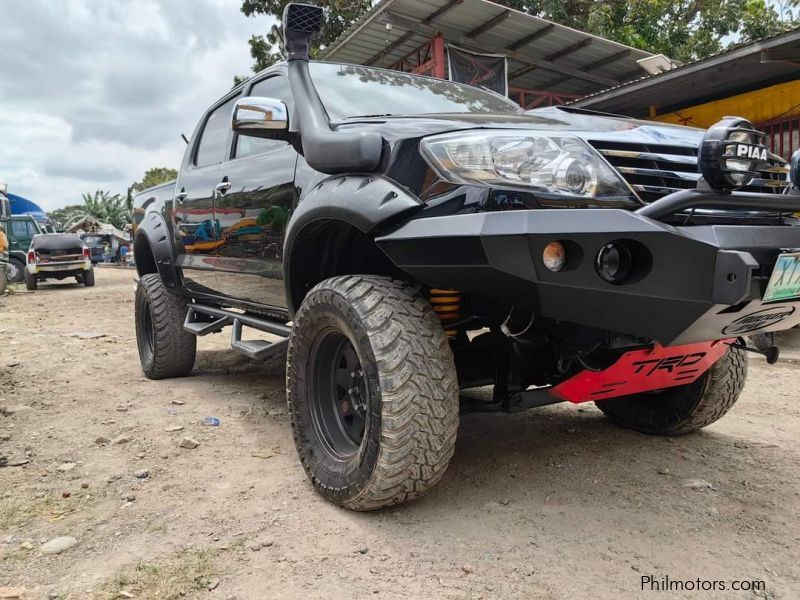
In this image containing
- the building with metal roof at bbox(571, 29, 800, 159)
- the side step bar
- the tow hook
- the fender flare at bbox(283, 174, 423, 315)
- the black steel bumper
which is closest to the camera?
the black steel bumper

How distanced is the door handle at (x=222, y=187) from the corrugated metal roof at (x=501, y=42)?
232 inches

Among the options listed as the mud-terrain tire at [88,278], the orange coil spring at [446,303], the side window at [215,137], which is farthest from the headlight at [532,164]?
the mud-terrain tire at [88,278]

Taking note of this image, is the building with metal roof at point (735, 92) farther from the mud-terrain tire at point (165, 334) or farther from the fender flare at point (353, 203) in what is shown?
the mud-terrain tire at point (165, 334)

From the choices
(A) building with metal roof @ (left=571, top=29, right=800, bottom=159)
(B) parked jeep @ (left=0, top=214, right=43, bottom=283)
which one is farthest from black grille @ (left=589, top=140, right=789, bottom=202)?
(B) parked jeep @ (left=0, top=214, right=43, bottom=283)

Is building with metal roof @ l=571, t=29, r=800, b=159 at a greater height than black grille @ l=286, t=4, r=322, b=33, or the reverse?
building with metal roof @ l=571, t=29, r=800, b=159

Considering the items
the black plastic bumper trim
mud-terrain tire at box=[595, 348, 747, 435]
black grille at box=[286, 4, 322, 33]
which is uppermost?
black grille at box=[286, 4, 322, 33]

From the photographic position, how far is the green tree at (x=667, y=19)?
14109 mm

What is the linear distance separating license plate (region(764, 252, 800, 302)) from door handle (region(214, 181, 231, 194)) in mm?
2683

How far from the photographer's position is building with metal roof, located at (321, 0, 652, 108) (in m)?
8.97

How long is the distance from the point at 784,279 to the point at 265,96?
273 centimetres

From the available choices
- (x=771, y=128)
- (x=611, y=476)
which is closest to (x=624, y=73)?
(x=771, y=128)

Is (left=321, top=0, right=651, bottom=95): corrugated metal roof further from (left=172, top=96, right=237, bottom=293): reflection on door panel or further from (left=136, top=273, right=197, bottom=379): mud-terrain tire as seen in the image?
(left=136, top=273, right=197, bottom=379): mud-terrain tire

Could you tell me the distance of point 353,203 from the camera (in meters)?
2.23

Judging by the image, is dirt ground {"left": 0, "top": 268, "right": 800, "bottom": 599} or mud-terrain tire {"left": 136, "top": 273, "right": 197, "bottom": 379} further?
mud-terrain tire {"left": 136, "top": 273, "right": 197, "bottom": 379}
